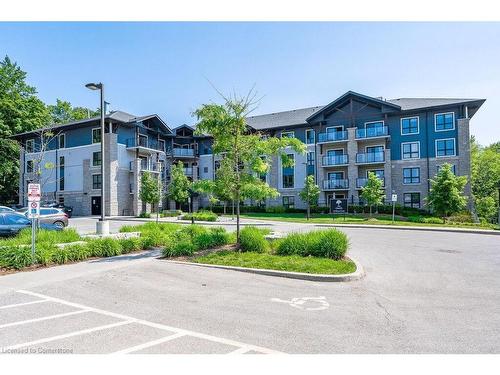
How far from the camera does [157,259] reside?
10.5 m

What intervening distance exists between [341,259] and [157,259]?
229 inches

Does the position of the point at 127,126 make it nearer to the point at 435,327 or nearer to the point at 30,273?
the point at 30,273

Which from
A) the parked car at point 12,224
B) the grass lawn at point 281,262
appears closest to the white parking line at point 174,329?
the grass lawn at point 281,262

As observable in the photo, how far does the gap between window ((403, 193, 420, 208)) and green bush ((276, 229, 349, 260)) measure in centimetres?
2882

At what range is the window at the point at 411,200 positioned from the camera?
35.0m

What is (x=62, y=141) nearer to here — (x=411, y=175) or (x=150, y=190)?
(x=150, y=190)

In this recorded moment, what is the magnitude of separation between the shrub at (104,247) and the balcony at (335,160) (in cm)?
3115

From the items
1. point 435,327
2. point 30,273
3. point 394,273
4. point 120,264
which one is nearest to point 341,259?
point 394,273

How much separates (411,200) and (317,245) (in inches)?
1177

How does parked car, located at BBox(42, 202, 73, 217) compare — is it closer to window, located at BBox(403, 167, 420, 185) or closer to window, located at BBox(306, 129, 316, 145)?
window, located at BBox(306, 129, 316, 145)

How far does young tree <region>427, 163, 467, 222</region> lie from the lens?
2625 cm

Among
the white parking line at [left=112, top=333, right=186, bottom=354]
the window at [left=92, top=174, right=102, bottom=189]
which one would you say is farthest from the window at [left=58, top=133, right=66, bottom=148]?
the white parking line at [left=112, top=333, right=186, bottom=354]

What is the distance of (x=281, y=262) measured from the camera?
29.8ft

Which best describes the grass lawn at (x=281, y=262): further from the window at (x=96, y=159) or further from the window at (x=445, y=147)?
the window at (x=96, y=159)
